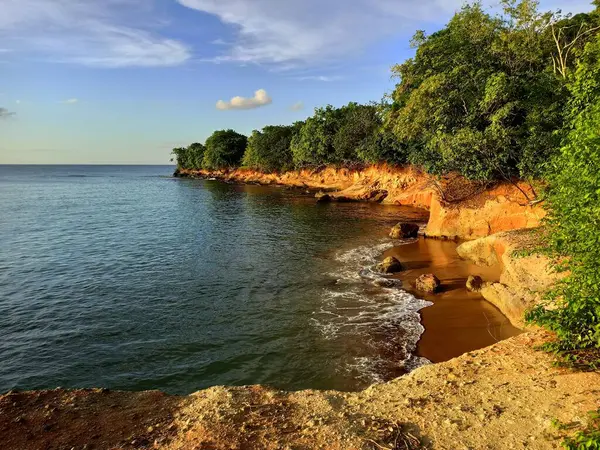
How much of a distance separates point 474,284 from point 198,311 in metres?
12.1

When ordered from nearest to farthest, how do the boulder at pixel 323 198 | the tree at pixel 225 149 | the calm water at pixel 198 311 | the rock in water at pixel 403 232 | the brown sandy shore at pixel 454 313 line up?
1. the calm water at pixel 198 311
2. the brown sandy shore at pixel 454 313
3. the rock in water at pixel 403 232
4. the boulder at pixel 323 198
5. the tree at pixel 225 149

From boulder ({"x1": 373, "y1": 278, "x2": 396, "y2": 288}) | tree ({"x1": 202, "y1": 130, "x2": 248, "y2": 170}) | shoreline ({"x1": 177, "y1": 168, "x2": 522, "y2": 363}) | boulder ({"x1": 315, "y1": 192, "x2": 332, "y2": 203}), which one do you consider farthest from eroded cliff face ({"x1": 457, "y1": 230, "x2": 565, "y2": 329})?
tree ({"x1": 202, "y1": 130, "x2": 248, "y2": 170})

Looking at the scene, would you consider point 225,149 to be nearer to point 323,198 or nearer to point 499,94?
point 323,198

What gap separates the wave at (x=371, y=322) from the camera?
11.6 meters

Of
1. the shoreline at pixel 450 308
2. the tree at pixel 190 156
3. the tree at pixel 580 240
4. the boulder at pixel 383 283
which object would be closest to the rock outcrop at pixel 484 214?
the shoreline at pixel 450 308

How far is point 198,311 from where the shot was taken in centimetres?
1593

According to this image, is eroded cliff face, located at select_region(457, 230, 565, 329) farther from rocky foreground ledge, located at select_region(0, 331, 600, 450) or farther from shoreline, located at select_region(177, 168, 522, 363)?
rocky foreground ledge, located at select_region(0, 331, 600, 450)

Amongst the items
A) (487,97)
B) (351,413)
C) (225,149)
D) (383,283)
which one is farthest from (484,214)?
(225,149)

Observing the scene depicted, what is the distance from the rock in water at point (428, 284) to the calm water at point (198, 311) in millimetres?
1173

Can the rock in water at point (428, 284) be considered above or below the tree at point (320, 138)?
below

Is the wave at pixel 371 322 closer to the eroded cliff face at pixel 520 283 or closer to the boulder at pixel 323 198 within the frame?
the eroded cliff face at pixel 520 283

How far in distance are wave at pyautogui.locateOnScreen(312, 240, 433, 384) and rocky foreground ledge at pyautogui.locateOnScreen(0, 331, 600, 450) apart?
2.71 meters

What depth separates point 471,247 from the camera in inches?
816

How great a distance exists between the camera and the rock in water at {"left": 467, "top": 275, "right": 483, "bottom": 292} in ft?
54.6
